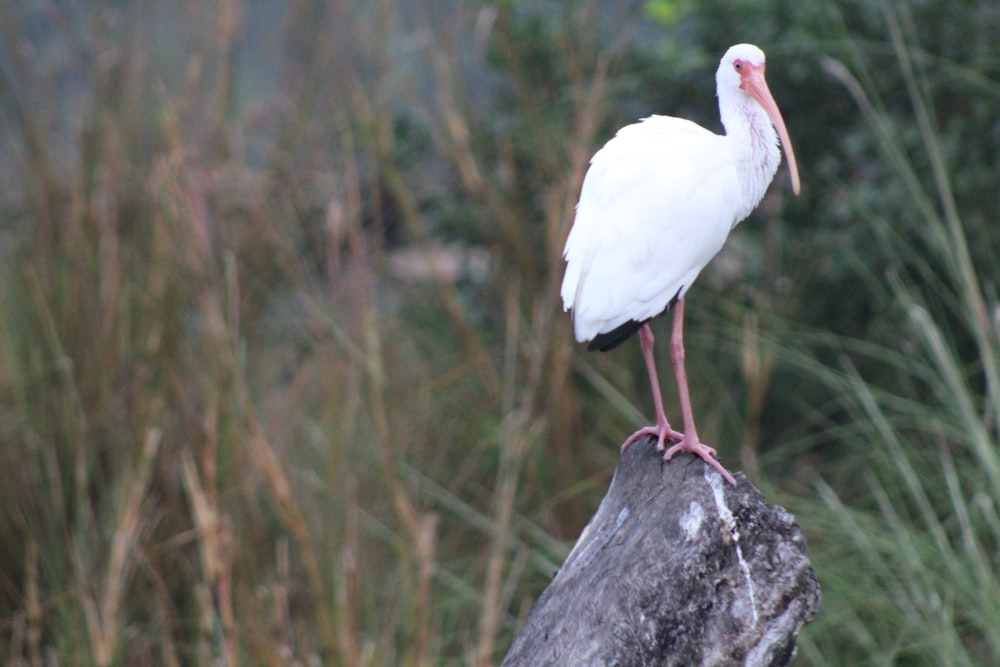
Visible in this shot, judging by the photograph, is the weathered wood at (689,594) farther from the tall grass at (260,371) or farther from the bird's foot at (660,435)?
the tall grass at (260,371)

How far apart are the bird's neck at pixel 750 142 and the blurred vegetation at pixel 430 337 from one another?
2.34 feet

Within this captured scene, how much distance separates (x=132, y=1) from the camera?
3992mm

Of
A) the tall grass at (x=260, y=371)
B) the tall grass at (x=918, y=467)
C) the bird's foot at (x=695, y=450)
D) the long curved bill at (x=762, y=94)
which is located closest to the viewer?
the bird's foot at (x=695, y=450)

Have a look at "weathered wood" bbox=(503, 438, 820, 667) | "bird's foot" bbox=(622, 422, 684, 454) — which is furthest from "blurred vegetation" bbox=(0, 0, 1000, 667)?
"weathered wood" bbox=(503, 438, 820, 667)

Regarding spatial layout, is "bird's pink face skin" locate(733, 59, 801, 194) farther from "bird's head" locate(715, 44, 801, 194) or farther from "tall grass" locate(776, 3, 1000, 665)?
"tall grass" locate(776, 3, 1000, 665)

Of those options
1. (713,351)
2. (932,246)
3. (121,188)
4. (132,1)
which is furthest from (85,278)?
(932,246)

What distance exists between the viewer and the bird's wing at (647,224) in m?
2.07

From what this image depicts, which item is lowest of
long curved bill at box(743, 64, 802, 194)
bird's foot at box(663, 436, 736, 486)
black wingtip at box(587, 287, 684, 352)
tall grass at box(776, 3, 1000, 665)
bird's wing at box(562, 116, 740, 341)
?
tall grass at box(776, 3, 1000, 665)

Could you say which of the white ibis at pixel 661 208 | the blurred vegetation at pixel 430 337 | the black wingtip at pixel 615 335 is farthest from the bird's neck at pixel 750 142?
the blurred vegetation at pixel 430 337

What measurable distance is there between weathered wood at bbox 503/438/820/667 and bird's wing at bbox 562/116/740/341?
41 centimetres

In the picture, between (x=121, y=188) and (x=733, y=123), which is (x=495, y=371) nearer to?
(x=121, y=188)

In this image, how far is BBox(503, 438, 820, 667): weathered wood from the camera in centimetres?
161

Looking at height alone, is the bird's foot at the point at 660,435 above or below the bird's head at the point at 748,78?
below

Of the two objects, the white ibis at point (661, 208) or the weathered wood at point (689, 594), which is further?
the white ibis at point (661, 208)
